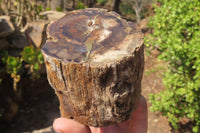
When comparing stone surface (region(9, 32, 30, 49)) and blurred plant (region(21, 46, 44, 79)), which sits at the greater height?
stone surface (region(9, 32, 30, 49))

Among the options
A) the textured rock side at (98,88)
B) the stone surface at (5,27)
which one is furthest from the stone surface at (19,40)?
the textured rock side at (98,88)

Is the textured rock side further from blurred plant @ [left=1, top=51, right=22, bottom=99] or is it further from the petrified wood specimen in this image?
blurred plant @ [left=1, top=51, right=22, bottom=99]

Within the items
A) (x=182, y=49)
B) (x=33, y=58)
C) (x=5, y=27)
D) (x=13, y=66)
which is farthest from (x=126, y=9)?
(x=182, y=49)

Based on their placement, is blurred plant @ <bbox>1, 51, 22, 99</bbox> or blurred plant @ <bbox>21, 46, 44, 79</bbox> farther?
blurred plant @ <bbox>21, 46, 44, 79</bbox>

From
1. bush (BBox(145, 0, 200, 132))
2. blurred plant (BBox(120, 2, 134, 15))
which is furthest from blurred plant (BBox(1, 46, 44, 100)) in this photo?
blurred plant (BBox(120, 2, 134, 15))

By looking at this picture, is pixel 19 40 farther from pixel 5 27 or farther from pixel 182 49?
pixel 182 49

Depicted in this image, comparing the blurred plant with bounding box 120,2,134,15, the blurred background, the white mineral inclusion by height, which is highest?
the blurred plant with bounding box 120,2,134,15

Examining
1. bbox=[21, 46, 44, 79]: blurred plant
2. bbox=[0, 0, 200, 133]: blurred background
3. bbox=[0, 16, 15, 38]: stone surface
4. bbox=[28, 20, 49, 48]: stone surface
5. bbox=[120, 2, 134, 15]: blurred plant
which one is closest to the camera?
bbox=[0, 0, 200, 133]: blurred background

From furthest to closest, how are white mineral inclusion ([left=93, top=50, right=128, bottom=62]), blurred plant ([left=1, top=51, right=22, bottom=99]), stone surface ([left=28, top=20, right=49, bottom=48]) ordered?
stone surface ([left=28, top=20, right=49, bottom=48]) < blurred plant ([left=1, top=51, right=22, bottom=99]) < white mineral inclusion ([left=93, top=50, right=128, bottom=62])
